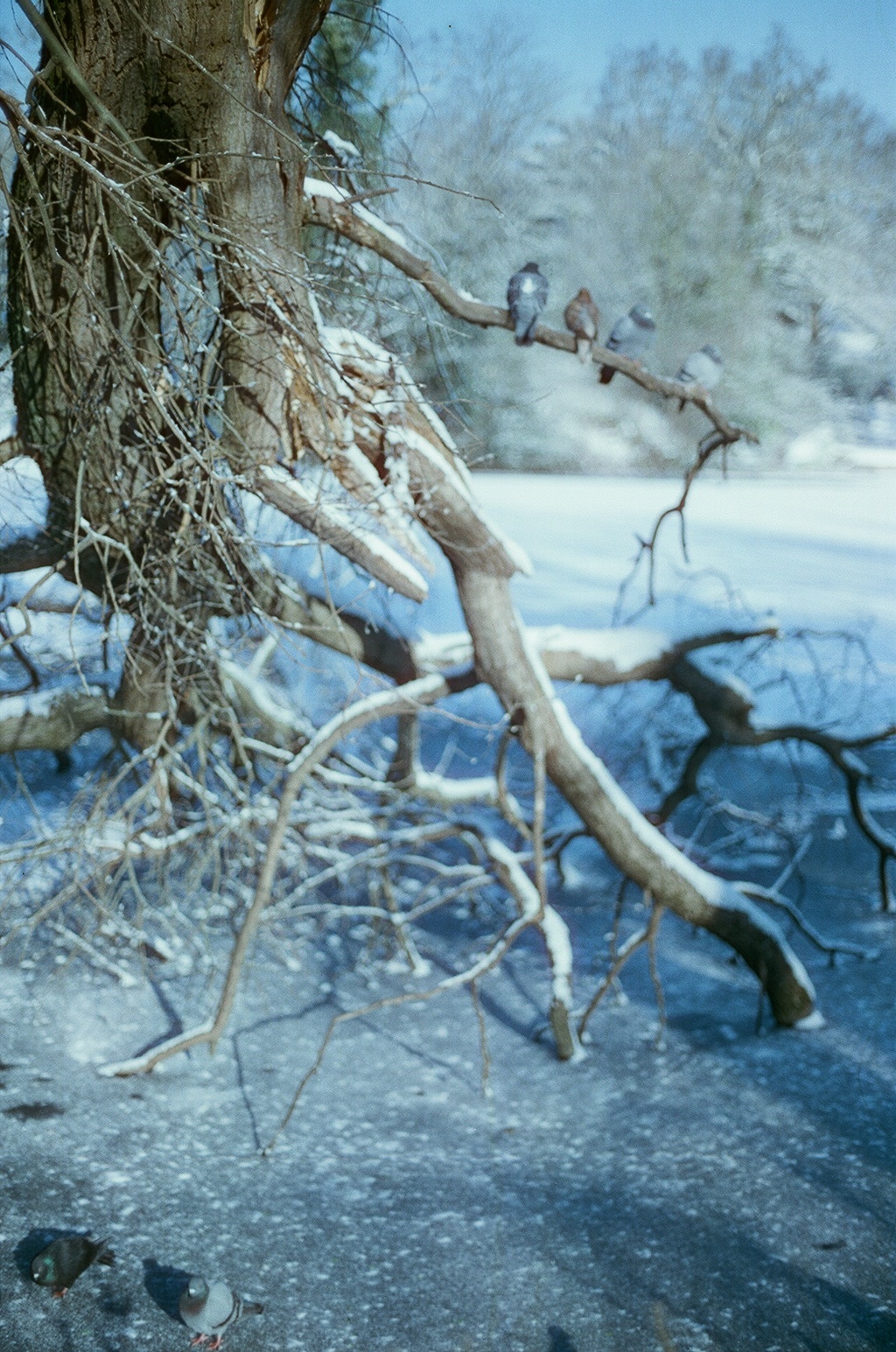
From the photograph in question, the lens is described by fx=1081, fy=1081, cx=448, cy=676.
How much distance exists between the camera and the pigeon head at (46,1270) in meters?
1.87

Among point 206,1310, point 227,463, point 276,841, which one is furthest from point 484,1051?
point 227,463

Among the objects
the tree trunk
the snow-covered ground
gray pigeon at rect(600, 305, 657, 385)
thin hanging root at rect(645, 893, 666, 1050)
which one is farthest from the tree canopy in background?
thin hanging root at rect(645, 893, 666, 1050)

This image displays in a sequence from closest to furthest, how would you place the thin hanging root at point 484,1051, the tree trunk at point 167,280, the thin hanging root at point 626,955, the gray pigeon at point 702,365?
the tree trunk at point 167,280, the thin hanging root at point 484,1051, the thin hanging root at point 626,955, the gray pigeon at point 702,365

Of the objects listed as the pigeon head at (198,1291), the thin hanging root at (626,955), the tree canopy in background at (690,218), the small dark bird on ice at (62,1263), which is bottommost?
the small dark bird on ice at (62,1263)

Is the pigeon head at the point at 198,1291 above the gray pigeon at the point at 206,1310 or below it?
above

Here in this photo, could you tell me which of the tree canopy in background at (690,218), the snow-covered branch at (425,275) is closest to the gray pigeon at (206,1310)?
the snow-covered branch at (425,275)

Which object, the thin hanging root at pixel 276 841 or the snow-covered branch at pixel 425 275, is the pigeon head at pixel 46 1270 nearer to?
the thin hanging root at pixel 276 841

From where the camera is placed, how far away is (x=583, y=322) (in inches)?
102

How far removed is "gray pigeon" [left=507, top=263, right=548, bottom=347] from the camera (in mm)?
2514

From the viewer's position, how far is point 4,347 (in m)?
2.39

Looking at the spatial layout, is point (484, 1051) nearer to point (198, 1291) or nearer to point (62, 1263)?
point (198, 1291)

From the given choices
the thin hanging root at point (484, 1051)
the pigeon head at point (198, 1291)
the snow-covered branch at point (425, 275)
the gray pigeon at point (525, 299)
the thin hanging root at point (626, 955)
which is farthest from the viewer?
the thin hanging root at point (626, 955)

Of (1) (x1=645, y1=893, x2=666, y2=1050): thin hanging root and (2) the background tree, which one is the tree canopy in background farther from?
(1) (x1=645, y1=893, x2=666, y2=1050): thin hanging root

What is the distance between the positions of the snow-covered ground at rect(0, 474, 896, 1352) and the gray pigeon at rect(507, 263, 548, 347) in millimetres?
1366
